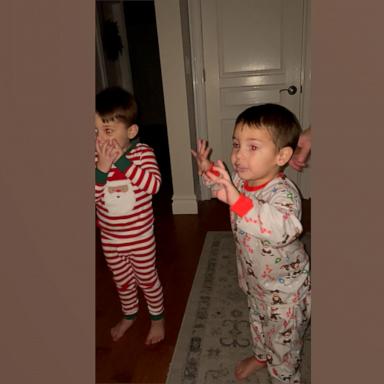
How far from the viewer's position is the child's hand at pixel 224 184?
0.84 m

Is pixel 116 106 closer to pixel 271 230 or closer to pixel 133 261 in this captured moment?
pixel 133 261

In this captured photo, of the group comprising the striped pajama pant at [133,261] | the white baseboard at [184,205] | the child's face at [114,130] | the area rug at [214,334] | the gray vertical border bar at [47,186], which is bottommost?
the white baseboard at [184,205]

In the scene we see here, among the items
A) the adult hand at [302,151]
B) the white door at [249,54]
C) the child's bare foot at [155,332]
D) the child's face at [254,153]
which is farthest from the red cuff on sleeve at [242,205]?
the white door at [249,54]

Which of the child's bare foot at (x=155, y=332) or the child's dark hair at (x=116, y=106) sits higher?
the child's dark hair at (x=116, y=106)

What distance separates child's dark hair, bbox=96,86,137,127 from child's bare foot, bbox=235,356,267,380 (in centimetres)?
107

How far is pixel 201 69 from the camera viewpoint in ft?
10.3

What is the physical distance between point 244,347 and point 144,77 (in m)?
6.96

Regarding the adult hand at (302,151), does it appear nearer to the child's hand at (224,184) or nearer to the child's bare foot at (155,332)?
the child's hand at (224,184)

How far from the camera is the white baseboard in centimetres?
315

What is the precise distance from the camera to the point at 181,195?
3162 millimetres

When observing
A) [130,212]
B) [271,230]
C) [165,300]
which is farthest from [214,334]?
[271,230]

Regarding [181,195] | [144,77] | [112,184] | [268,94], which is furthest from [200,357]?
[144,77]

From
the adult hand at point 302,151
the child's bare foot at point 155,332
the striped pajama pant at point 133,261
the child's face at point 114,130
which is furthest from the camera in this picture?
the child's bare foot at point 155,332

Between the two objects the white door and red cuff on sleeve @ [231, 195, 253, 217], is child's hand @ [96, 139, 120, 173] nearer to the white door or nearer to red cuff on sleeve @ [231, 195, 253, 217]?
red cuff on sleeve @ [231, 195, 253, 217]
